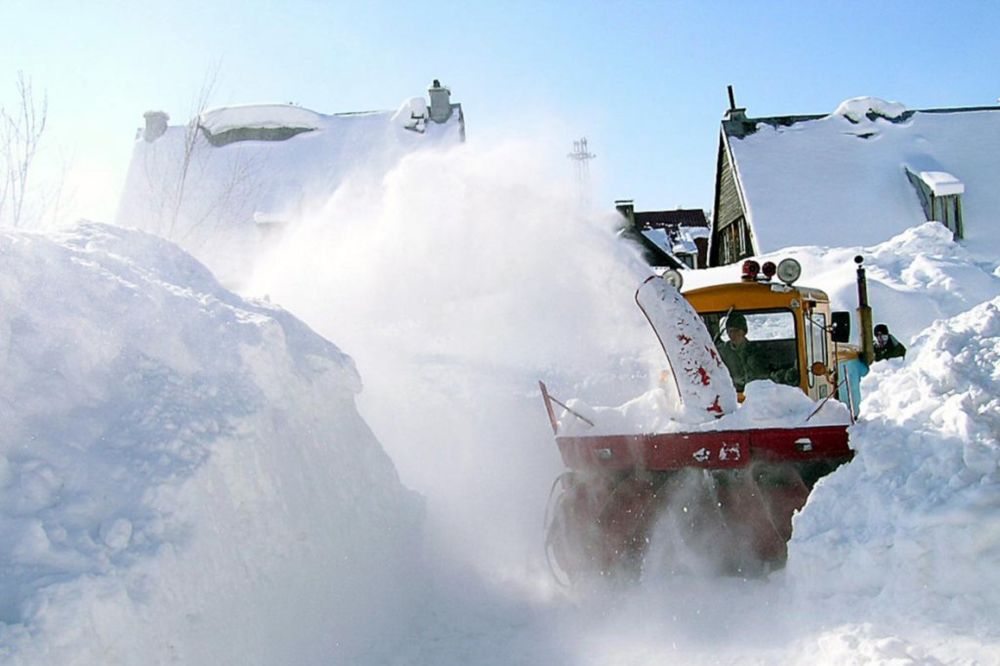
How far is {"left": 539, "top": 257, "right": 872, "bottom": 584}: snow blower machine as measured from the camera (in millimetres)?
5238

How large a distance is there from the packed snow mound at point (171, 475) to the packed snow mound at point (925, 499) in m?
2.68

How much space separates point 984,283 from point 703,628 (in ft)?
49.5

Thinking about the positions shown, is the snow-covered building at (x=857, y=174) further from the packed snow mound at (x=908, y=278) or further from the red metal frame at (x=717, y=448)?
the red metal frame at (x=717, y=448)

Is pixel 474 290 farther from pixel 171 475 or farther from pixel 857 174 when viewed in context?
pixel 857 174

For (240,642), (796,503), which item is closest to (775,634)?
(796,503)

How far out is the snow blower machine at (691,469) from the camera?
5.24 m

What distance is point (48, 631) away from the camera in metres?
2.95

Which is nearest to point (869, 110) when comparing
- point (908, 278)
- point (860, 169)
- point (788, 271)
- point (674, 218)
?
point (860, 169)

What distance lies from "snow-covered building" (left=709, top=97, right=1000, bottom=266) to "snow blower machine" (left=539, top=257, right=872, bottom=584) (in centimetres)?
1723

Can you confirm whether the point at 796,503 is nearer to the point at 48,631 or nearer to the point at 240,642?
the point at 240,642

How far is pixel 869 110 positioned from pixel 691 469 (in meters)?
24.1

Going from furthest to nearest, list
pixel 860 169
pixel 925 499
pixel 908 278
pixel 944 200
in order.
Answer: pixel 860 169, pixel 944 200, pixel 908 278, pixel 925 499

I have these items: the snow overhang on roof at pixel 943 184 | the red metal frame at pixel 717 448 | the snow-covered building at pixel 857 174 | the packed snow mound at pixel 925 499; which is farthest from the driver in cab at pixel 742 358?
the snow overhang on roof at pixel 943 184

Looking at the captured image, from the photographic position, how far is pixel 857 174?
2378cm
